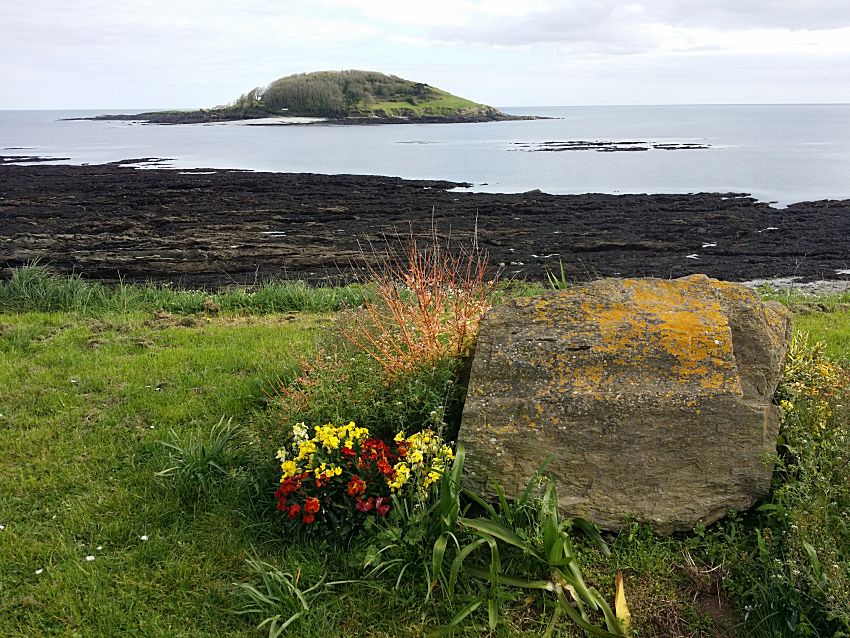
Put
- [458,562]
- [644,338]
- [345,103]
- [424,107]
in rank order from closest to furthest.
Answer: [458,562]
[644,338]
[345,103]
[424,107]

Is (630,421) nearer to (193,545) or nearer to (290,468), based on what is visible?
(290,468)

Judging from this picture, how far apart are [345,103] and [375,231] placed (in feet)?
401

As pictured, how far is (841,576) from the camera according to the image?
11.4ft

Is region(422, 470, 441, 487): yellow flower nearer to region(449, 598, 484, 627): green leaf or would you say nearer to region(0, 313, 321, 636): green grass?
region(449, 598, 484, 627): green leaf

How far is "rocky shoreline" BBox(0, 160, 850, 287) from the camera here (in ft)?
58.4

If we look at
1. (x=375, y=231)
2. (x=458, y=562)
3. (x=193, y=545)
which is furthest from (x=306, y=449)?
(x=375, y=231)

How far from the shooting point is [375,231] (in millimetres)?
Answer: 23328

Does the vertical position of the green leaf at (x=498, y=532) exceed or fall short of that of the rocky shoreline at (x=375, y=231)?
it exceeds it

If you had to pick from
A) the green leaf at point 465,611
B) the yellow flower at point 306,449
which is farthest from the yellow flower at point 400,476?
the green leaf at point 465,611

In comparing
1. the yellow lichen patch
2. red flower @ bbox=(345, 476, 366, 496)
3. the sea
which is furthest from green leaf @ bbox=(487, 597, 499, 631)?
the sea

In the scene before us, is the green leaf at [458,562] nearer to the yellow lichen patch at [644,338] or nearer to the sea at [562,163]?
the yellow lichen patch at [644,338]

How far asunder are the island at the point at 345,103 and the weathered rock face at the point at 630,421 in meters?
Answer: 128

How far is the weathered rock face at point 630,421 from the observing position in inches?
177

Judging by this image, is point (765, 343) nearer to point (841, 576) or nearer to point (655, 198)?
point (841, 576)
